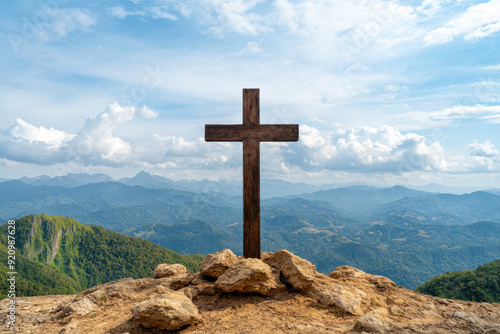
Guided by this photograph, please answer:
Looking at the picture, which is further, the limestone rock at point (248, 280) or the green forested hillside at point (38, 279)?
the green forested hillside at point (38, 279)

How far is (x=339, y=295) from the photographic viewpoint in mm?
9133

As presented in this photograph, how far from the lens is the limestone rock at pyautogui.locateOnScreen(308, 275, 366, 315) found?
344 inches

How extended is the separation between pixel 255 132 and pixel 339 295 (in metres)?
6.86

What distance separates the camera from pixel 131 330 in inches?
307

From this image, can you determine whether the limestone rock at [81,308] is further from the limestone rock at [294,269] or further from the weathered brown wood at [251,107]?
Answer: the weathered brown wood at [251,107]

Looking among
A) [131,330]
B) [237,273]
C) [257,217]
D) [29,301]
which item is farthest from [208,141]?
[29,301]

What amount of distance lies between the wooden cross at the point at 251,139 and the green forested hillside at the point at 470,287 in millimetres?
87378

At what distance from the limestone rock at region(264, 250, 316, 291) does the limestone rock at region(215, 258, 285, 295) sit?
54cm

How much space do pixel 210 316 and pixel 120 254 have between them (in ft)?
702

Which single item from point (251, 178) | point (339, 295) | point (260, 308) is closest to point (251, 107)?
point (251, 178)

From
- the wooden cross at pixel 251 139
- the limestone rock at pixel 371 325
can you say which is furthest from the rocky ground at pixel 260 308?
the wooden cross at pixel 251 139

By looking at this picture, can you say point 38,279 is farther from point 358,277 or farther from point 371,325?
point 371,325

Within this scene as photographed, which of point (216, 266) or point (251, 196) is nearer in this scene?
point (216, 266)

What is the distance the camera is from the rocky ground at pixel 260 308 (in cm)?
752
